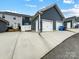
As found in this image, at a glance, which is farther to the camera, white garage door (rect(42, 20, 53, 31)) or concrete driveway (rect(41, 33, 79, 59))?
white garage door (rect(42, 20, 53, 31))

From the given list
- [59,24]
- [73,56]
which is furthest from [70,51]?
[59,24]

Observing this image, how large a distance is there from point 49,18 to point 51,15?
3.56 ft

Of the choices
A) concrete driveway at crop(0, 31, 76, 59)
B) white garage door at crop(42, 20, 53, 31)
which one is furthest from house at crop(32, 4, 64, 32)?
concrete driveway at crop(0, 31, 76, 59)

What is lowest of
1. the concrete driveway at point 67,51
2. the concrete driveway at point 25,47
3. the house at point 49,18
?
the concrete driveway at point 25,47

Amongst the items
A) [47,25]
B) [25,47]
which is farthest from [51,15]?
[25,47]

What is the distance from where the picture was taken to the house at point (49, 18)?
80.0 feet

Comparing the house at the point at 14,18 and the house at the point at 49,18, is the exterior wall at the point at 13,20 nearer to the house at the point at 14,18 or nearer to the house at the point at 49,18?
A: the house at the point at 14,18

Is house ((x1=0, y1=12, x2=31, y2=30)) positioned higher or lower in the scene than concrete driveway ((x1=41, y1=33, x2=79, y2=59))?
higher

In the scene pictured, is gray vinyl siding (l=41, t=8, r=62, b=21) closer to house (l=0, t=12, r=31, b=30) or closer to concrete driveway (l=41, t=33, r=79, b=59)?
house (l=0, t=12, r=31, b=30)

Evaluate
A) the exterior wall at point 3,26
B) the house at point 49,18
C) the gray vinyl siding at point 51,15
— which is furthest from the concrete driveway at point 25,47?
the exterior wall at point 3,26

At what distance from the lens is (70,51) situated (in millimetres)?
3342

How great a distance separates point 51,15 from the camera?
26.9 meters

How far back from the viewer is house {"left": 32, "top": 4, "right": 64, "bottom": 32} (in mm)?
24375

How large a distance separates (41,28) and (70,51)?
20722 millimetres
